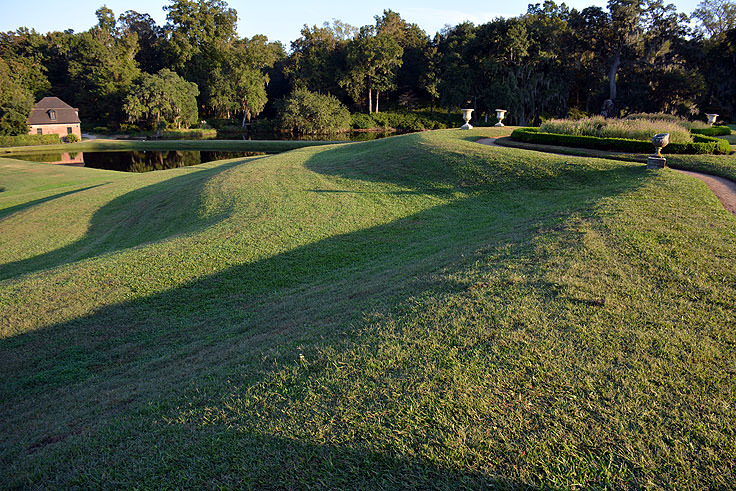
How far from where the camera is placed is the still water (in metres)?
35.4

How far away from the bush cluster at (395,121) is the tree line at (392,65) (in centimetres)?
338

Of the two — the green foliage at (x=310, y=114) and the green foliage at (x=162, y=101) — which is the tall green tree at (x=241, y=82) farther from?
the green foliage at (x=310, y=114)

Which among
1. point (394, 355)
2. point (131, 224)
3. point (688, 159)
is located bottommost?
point (131, 224)

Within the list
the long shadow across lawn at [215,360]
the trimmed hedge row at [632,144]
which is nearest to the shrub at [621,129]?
the trimmed hedge row at [632,144]

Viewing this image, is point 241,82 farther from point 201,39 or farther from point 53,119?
point 53,119

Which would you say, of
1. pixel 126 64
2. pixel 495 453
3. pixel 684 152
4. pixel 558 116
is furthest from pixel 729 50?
pixel 126 64

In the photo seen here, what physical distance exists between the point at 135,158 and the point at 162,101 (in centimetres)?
2042

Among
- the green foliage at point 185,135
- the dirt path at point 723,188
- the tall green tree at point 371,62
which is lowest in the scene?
the dirt path at point 723,188

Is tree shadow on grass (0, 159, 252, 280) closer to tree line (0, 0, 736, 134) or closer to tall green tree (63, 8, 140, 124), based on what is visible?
tree line (0, 0, 736, 134)

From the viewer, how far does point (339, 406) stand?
335 cm

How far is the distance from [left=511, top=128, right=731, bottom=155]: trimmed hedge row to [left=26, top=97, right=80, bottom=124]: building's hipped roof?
59091 millimetres

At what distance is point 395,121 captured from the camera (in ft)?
208

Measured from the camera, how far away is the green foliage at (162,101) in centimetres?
5503

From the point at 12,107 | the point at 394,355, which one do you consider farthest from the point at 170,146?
the point at 394,355
